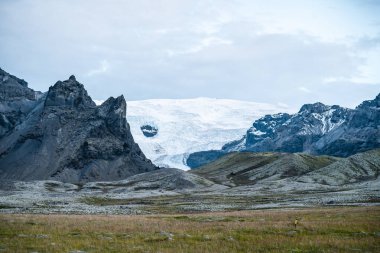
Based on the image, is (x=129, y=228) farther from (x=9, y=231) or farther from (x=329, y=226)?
(x=329, y=226)

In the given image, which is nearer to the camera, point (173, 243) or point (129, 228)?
point (173, 243)

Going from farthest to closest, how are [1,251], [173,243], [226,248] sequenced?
1. [173,243]
2. [226,248]
3. [1,251]

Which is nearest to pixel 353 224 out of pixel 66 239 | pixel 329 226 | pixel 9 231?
pixel 329 226

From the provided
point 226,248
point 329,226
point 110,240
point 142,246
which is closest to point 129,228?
point 110,240

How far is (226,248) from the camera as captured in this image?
25109 mm

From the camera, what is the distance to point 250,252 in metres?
24.2

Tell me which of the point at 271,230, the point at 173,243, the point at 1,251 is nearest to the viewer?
the point at 1,251

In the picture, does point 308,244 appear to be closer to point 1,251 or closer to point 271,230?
point 271,230

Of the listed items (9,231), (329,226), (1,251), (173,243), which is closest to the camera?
(1,251)

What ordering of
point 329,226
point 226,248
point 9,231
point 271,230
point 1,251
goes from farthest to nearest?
point 329,226, point 271,230, point 9,231, point 226,248, point 1,251

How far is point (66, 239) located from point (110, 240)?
107 inches

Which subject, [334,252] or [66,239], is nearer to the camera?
[334,252]

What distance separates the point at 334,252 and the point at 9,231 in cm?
2137

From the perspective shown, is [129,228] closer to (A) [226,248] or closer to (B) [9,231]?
(B) [9,231]
